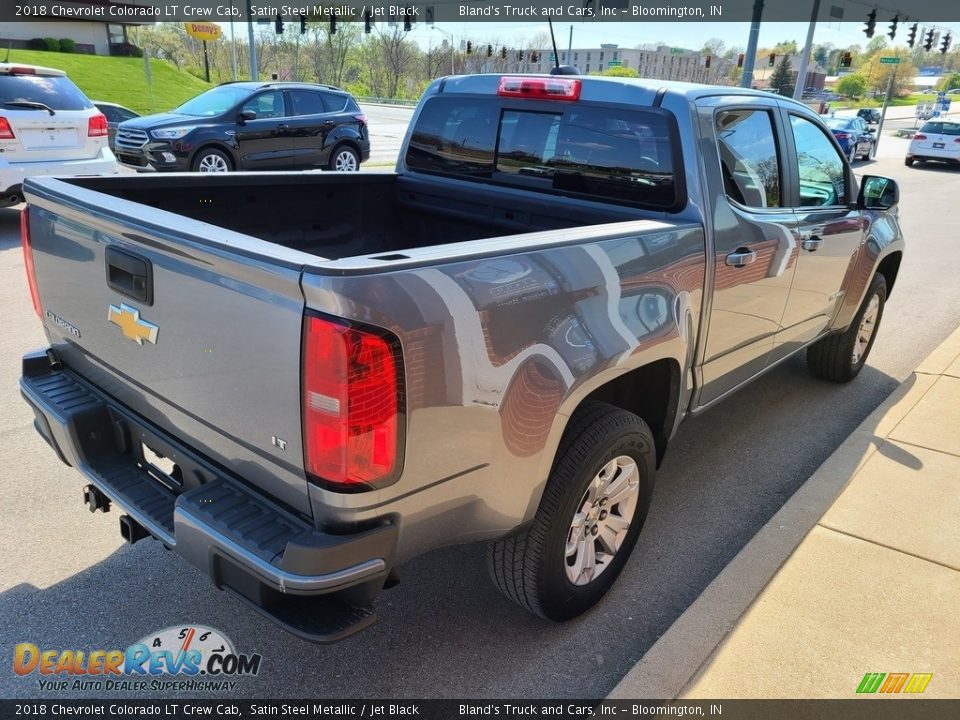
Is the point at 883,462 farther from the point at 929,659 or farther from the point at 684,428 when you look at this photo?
the point at 929,659

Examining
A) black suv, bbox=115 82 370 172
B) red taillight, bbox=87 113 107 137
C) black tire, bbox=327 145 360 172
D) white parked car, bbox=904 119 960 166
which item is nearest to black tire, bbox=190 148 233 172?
black suv, bbox=115 82 370 172

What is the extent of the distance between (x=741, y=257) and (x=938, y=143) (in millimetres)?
26634

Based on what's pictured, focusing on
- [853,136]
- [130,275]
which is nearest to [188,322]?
[130,275]

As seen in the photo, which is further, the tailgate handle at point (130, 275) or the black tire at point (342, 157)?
the black tire at point (342, 157)

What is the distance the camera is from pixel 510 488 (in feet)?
7.70

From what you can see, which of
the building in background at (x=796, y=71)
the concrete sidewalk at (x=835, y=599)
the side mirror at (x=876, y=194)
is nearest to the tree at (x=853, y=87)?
the building in background at (x=796, y=71)

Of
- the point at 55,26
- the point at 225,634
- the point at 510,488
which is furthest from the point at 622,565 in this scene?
the point at 55,26

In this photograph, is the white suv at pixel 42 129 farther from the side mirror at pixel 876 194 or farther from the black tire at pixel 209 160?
the side mirror at pixel 876 194

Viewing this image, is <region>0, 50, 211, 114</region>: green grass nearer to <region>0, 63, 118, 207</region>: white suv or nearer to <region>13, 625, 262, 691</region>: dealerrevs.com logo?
<region>0, 63, 118, 207</region>: white suv

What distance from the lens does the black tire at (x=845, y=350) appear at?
5215 mm

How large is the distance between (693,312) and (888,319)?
526cm

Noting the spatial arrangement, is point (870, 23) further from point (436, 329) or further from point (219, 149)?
point (436, 329)

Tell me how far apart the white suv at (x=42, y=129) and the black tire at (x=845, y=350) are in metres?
7.82

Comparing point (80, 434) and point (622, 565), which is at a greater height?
point (80, 434)
